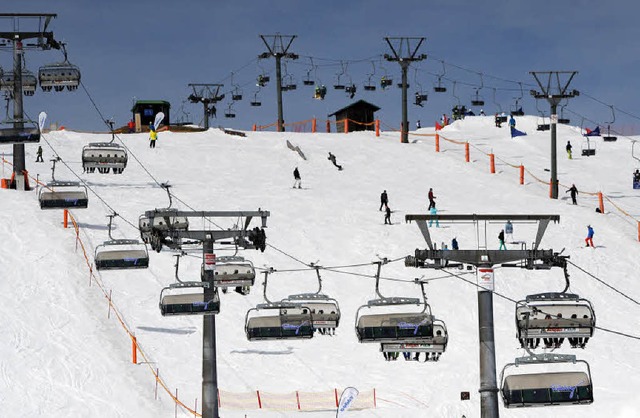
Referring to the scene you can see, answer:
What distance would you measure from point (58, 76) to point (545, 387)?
2769 cm

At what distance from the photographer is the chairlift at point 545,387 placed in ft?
60.3

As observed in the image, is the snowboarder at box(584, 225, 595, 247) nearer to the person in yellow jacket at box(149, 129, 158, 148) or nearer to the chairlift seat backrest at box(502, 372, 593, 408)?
the chairlift seat backrest at box(502, 372, 593, 408)

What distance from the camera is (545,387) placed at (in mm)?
18844

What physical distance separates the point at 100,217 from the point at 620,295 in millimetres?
20078

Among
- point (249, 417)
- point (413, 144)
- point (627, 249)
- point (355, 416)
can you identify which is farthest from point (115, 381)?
point (413, 144)

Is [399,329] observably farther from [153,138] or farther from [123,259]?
[153,138]

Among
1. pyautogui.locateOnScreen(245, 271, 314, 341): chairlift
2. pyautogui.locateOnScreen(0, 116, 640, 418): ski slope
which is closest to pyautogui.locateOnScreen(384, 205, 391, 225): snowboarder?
pyautogui.locateOnScreen(0, 116, 640, 418): ski slope

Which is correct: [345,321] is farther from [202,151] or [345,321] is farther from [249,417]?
[202,151]

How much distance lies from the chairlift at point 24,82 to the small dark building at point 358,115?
3393 cm

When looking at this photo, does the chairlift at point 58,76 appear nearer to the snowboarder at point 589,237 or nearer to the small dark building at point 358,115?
the snowboarder at point 589,237

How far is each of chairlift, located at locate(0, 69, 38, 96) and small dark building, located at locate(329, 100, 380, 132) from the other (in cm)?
3393

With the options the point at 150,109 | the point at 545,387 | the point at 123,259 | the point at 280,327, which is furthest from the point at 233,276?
the point at 150,109

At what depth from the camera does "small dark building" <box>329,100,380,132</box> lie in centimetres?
8312

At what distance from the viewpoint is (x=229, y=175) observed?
5781cm
